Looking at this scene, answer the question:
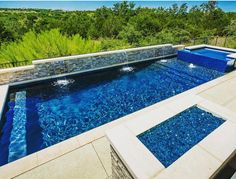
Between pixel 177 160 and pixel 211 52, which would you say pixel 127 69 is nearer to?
pixel 211 52

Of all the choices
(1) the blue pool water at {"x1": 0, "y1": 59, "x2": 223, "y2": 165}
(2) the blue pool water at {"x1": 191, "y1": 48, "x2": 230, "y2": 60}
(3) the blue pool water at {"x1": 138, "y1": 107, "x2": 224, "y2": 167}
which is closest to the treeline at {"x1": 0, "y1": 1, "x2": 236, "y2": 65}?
(2) the blue pool water at {"x1": 191, "y1": 48, "x2": 230, "y2": 60}

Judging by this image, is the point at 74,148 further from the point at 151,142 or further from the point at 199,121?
the point at 199,121

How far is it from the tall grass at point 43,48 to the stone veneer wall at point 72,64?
1.39 meters

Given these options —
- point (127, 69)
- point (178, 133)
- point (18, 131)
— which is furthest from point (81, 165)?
point (127, 69)

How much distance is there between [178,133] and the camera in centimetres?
310

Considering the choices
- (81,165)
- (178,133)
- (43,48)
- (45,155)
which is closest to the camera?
(178,133)

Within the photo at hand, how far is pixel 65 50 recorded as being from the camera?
9844mm

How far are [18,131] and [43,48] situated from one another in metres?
5.62

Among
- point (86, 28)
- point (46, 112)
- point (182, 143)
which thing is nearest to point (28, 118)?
point (46, 112)

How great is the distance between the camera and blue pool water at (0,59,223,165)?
511 cm

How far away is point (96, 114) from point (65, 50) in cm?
535

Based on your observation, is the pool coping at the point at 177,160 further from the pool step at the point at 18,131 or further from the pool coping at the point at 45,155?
the pool step at the point at 18,131

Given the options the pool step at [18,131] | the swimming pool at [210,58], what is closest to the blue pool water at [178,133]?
the pool step at [18,131]

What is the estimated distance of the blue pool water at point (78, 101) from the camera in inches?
201
